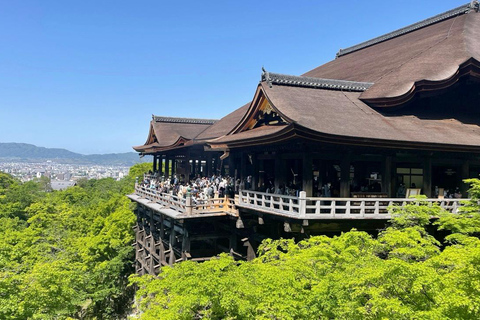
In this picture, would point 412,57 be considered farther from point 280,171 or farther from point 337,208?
point 337,208

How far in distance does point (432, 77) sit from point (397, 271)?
1398 centimetres

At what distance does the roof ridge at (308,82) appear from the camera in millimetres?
18625

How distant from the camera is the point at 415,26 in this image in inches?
1248

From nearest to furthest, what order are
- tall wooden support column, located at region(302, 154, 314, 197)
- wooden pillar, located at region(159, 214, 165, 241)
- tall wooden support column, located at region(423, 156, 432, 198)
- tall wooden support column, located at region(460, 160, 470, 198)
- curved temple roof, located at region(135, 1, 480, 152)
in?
tall wooden support column, located at region(302, 154, 314, 197)
curved temple roof, located at region(135, 1, 480, 152)
tall wooden support column, located at region(423, 156, 432, 198)
tall wooden support column, located at region(460, 160, 470, 198)
wooden pillar, located at region(159, 214, 165, 241)

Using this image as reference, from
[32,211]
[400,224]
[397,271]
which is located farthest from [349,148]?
[32,211]

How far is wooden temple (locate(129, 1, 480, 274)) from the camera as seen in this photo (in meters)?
15.1

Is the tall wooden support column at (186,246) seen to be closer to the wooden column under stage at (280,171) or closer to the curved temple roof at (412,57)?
the wooden column under stage at (280,171)

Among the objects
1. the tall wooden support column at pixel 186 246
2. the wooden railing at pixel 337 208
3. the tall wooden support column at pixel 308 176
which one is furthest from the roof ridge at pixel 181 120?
the tall wooden support column at pixel 308 176

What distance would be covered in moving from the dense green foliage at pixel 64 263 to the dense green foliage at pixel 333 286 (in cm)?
823

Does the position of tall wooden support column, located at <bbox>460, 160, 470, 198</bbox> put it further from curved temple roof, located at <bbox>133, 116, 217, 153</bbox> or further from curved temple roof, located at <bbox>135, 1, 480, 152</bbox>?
curved temple roof, located at <bbox>133, 116, 217, 153</bbox>

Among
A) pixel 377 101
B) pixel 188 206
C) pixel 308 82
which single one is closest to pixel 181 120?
pixel 188 206

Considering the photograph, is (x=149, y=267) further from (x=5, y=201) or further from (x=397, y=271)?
(x=5, y=201)

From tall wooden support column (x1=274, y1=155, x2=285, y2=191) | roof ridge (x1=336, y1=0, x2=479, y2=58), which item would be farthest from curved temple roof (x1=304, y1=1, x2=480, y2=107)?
tall wooden support column (x1=274, y1=155, x2=285, y2=191)

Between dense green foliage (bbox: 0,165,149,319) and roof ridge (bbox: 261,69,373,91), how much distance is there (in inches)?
529
